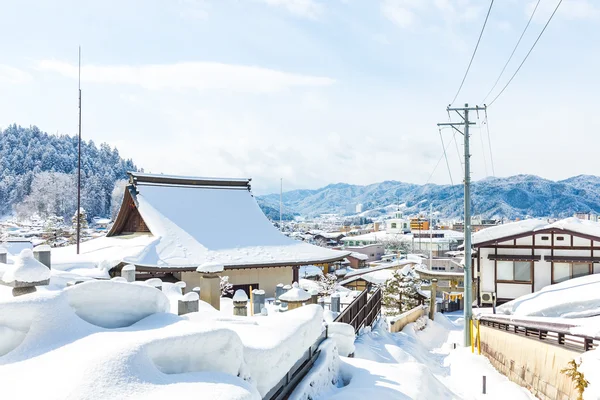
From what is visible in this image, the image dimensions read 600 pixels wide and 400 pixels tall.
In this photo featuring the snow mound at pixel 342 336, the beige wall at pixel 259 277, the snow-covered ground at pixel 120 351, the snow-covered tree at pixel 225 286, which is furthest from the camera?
the beige wall at pixel 259 277

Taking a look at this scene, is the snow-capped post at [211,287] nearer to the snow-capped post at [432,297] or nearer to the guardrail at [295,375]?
the guardrail at [295,375]

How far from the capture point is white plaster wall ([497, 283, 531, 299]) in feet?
63.9

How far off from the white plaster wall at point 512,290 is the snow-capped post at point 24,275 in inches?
804

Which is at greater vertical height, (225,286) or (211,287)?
(211,287)

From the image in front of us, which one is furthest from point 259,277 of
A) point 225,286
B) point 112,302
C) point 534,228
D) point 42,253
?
point 112,302

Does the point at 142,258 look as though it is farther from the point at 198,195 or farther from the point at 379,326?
the point at 379,326

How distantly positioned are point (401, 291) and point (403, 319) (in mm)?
4845

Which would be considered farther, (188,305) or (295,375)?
(188,305)

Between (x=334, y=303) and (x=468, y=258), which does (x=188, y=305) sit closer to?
(x=334, y=303)

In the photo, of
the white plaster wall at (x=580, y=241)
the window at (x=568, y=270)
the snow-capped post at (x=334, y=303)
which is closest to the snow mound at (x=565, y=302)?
the window at (x=568, y=270)

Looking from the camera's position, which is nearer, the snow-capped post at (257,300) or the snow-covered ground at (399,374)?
the snow-covered ground at (399,374)

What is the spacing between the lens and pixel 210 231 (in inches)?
762

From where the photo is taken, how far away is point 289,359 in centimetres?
480

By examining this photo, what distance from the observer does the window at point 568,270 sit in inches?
731
